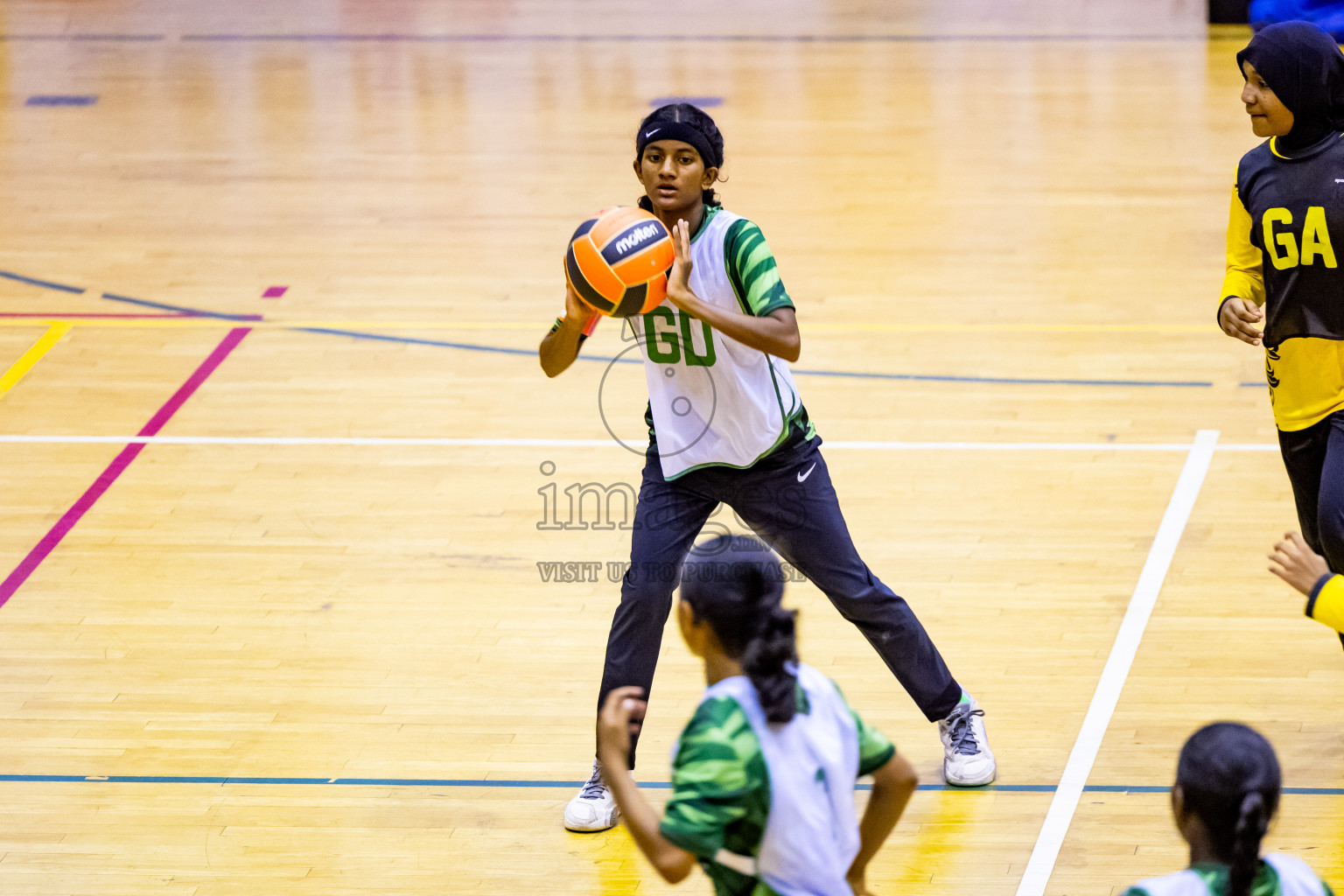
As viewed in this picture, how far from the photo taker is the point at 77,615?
595 cm

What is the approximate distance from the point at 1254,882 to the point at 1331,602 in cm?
86

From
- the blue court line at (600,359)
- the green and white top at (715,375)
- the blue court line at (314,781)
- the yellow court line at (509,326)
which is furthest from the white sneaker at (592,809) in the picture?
the yellow court line at (509,326)

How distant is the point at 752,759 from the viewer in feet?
9.36

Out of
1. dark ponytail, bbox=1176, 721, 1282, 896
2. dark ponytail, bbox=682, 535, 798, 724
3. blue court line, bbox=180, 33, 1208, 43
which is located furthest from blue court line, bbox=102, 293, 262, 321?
dark ponytail, bbox=1176, 721, 1282, 896

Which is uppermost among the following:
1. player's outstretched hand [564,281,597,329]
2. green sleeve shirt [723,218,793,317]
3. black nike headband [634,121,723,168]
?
black nike headband [634,121,723,168]

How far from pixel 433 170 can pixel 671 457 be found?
7.45 m

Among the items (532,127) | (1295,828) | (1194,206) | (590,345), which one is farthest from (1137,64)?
(1295,828)

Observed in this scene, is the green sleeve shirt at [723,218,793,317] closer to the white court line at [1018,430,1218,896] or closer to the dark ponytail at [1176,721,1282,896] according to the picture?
the white court line at [1018,430,1218,896]

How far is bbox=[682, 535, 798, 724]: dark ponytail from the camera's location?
9.49 feet

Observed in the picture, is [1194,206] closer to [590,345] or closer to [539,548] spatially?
[590,345]

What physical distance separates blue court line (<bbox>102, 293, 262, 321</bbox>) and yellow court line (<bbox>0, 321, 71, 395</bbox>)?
1.34ft

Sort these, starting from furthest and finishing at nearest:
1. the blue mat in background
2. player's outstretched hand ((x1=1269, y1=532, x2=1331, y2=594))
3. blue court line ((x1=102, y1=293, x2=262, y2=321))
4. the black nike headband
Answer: the blue mat in background < blue court line ((x1=102, y1=293, x2=262, y2=321)) < the black nike headband < player's outstretched hand ((x1=1269, y1=532, x2=1331, y2=594))

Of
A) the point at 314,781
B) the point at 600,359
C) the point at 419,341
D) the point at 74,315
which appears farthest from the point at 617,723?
the point at 74,315

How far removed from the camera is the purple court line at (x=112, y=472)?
628cm
